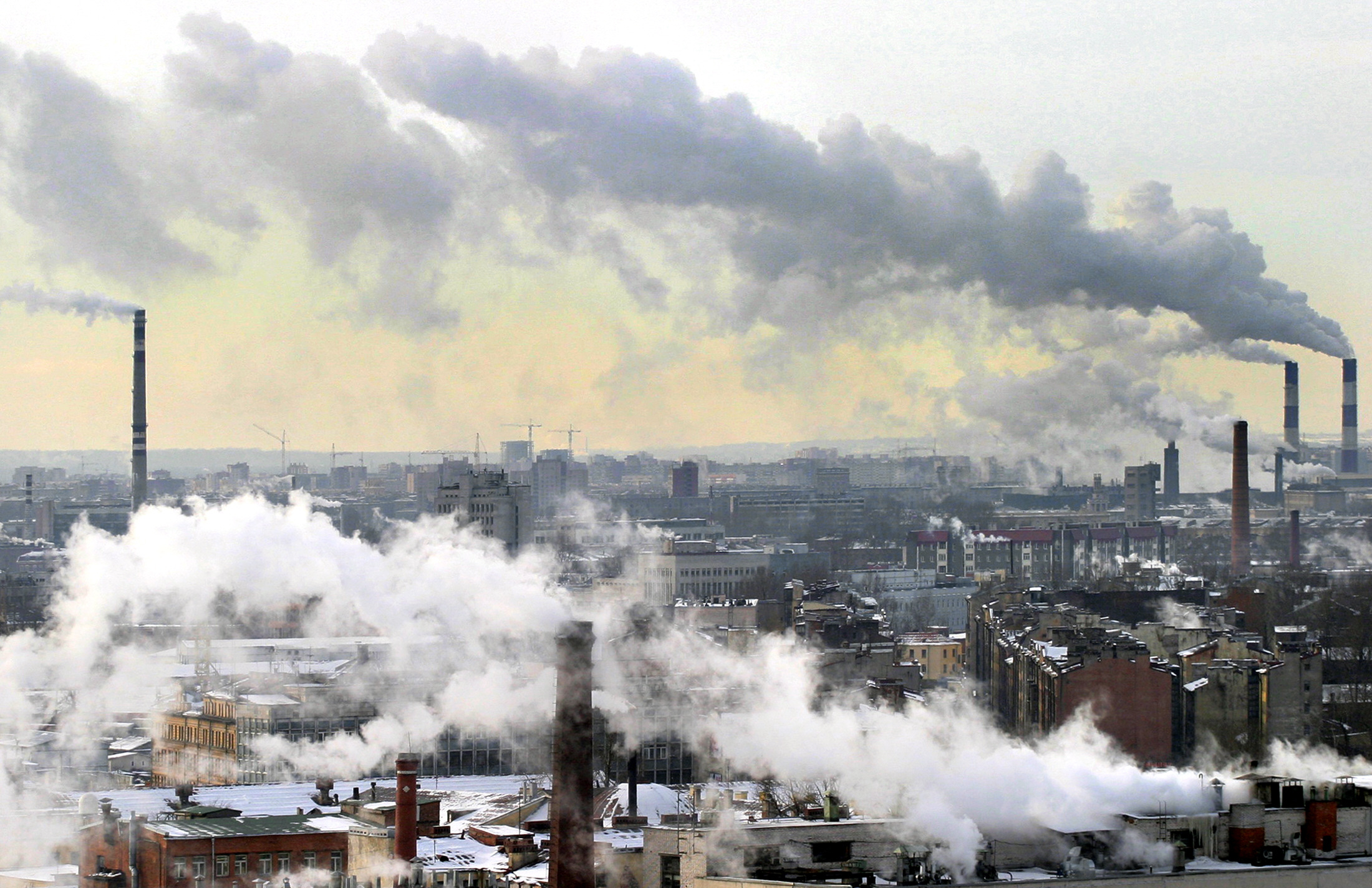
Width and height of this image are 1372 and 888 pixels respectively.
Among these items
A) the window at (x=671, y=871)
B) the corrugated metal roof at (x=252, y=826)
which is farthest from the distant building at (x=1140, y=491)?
the window at (x=671, y=871)

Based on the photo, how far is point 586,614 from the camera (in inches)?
1613

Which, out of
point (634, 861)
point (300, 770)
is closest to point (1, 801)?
point (300, 770)

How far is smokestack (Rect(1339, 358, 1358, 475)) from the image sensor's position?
4109 inches

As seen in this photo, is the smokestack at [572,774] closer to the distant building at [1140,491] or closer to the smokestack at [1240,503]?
the smokestack at [1240,503]

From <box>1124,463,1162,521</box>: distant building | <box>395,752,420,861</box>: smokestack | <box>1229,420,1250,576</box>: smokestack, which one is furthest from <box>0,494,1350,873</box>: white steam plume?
<box>1124,463,1162,521</box>: distant building

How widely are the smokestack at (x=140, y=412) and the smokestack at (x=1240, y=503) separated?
41.5 m

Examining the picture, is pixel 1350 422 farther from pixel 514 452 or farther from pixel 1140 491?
pixel 514 452

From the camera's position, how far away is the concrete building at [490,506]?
72.2m

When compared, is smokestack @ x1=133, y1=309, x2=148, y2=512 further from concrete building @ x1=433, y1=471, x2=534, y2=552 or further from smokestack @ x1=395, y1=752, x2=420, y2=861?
smokestack @ x1=395, y1=752, x2=420, y2=861

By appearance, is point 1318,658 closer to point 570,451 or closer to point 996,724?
point 996,724

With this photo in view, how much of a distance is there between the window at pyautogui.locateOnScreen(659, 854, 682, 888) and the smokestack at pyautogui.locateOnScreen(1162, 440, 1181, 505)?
4055 inches

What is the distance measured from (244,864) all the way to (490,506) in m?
48.8

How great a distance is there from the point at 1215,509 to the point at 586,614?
86.1 metres

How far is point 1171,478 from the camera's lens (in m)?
126
